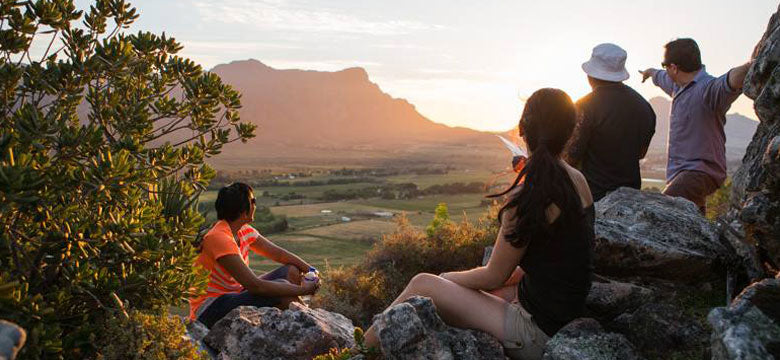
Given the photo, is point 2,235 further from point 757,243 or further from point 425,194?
point 425,194

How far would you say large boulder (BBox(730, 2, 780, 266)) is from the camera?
4715mm

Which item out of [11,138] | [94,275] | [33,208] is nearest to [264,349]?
[94,275]

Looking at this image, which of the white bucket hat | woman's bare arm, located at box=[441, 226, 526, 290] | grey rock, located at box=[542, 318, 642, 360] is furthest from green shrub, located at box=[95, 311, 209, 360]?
the white bucket hat

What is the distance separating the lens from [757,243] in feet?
17.3

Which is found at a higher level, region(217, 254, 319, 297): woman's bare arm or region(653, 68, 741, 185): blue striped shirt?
region(653, 68, 741, 185): blue striped shirt

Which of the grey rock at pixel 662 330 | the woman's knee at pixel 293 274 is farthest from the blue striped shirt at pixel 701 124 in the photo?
the woman's knee at pixel 293 274

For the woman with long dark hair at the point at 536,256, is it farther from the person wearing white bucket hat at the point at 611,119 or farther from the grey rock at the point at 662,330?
the person wearing white bucket hat at the point at 611,119

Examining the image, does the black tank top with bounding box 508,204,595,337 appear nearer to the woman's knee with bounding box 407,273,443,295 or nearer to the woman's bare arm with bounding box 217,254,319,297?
the woman's knee with bounding box 407,273,443,295

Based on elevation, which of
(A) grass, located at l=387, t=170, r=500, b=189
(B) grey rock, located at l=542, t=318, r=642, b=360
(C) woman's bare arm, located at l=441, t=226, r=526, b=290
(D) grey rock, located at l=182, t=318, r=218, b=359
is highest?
(C) woman's bare arm, located at l=441, t=226, r=526, b=290

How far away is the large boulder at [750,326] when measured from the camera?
3355 mm

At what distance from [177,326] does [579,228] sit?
3089 mm

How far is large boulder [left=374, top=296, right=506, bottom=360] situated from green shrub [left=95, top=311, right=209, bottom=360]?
1.54 metres

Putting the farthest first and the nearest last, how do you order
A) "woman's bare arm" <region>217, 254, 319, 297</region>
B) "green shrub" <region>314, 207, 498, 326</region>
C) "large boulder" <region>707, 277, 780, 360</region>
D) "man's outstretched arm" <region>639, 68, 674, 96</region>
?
"green shrub" <region>314, 207, 498, 326</region> → "man's outstretched arm" <region>639, 68, 674, 96</region> → "woman's bare arm" <region>217, 254, 319, 297</region> → "large boulder" <region>707, 277, 780, 360</region>

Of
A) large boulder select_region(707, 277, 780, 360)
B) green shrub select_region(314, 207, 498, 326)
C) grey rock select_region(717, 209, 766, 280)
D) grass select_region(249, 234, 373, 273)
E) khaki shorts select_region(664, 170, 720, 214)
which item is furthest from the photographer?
grass select_region(249, 234, 373, 273)
